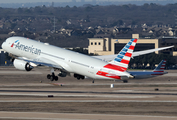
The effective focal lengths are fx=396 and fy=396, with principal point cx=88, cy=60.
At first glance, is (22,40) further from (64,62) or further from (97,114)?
(97,114)

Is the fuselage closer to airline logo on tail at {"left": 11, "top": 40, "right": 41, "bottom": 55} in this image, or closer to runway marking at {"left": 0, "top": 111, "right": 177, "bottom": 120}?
airline logo on tail at {"left": 11, "top": 40, "right": 41, "bottom": 55}

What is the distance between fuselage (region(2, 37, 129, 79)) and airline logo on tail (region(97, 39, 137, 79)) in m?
0.60

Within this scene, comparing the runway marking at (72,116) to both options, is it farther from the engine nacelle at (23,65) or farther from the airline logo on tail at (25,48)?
the airline logo on tail at (25,48)

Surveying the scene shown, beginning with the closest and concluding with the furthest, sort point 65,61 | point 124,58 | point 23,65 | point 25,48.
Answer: point 124,58 → point 65,61 → point 23,65 → point 25,48

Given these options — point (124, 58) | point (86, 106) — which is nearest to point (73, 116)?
point (86, 106)

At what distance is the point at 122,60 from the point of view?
67875mm

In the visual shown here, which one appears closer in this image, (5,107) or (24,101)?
(5,107)

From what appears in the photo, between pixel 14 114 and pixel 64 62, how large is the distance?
23.8 metres

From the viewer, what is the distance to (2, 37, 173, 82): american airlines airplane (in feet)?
227

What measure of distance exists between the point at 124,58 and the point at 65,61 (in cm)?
1374

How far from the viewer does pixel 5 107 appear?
60.0m

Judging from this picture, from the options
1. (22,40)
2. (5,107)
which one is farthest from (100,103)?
(22,40)

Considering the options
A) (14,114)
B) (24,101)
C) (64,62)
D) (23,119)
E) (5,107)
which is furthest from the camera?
(64,62)

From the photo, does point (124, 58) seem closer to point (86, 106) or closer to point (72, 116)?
point (86, 106)
